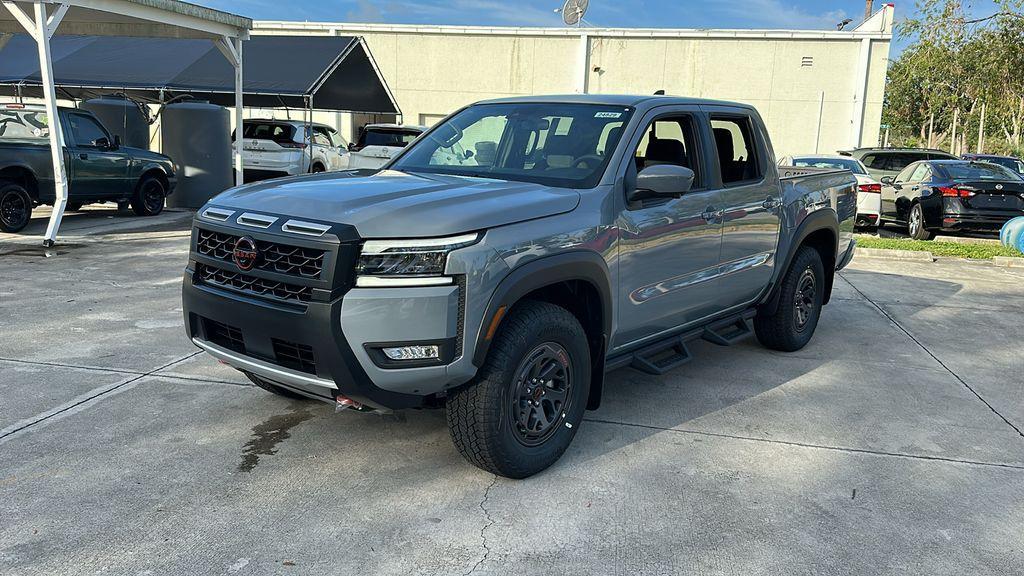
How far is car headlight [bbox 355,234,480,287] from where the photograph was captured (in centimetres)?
334

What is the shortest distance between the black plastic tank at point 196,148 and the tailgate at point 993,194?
1375 centimetres

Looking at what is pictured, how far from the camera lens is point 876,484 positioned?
13.1ft

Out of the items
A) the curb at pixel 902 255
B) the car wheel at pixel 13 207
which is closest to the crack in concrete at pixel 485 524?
the curb at pixel 902 255

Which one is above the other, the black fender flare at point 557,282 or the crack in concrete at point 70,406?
the black fender flare at point 557,282

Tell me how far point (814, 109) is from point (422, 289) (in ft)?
Answer: 94.2

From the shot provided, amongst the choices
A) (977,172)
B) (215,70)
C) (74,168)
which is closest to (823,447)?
(74,168)

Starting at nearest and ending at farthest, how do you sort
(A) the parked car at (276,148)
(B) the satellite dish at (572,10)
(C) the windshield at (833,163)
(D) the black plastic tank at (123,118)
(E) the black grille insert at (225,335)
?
(E) the black grille insert at (225,335)
(C) the windshield at (833,163)
(D) the black plastic tank at (123,118)
(A) the parked car at (276,148)
(B) the satellite dish at (572,10)

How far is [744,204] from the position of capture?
5328mm

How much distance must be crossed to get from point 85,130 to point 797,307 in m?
11.1

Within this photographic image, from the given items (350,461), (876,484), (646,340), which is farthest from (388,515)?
(876,484)

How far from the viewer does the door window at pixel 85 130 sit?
12.3 metres

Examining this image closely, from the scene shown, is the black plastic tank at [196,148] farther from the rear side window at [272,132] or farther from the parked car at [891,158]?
the parked car at [891,158]

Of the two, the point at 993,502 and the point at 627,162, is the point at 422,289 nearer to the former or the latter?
the point at 627,162

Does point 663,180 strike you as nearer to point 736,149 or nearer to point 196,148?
point 736,149
